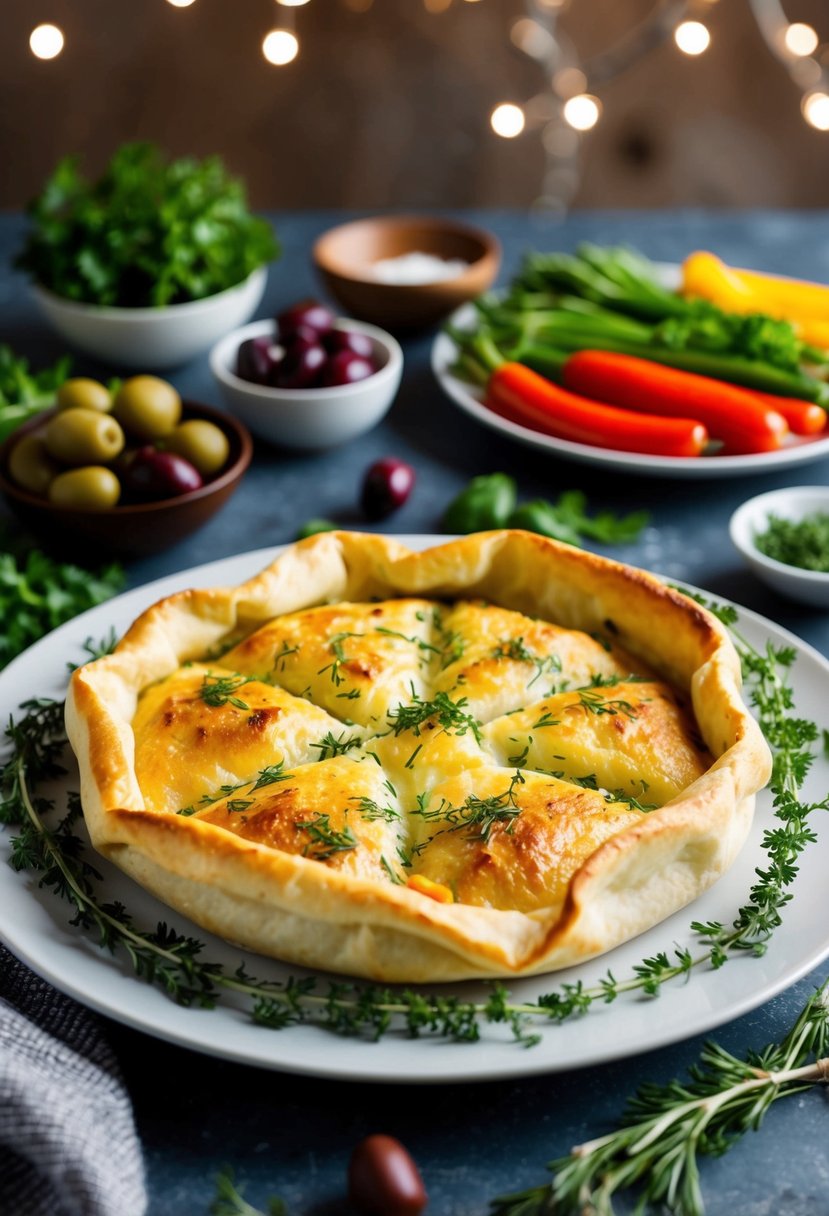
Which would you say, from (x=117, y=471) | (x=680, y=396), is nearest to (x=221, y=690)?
(x=117, y=471)

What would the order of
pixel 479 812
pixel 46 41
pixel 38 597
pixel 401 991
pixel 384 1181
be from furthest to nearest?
1. pixel 46 41
2. pixel 38 597
3. pixel 479 812
4. pixel 401 991
5. pixel 384 1181

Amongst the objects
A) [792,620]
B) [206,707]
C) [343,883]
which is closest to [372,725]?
[206,707]

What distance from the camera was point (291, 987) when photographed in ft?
7.72

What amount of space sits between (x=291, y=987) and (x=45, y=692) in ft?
4.34

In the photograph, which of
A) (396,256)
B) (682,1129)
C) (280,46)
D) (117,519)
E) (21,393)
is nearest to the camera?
(682,1129)

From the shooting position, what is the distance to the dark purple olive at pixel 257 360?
4938mm

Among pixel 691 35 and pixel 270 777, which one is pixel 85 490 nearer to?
pixel 270 777

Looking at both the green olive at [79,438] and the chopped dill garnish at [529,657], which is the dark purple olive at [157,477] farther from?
the chopped dill garnish at [529,657]

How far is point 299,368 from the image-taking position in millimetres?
4910

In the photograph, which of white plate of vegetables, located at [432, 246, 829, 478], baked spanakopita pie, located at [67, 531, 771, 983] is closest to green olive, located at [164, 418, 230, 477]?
baked spanakopita pie, located at [67, 531, 771, 983]

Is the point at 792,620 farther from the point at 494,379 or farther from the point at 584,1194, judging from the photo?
the point at 584,1194

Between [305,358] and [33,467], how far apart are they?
121 centimetres

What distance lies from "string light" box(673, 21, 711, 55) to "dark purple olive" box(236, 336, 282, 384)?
459 centimetres

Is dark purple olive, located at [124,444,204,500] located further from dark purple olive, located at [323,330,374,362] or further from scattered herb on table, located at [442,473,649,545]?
dark purple olive, located at [323,330,374,362]
